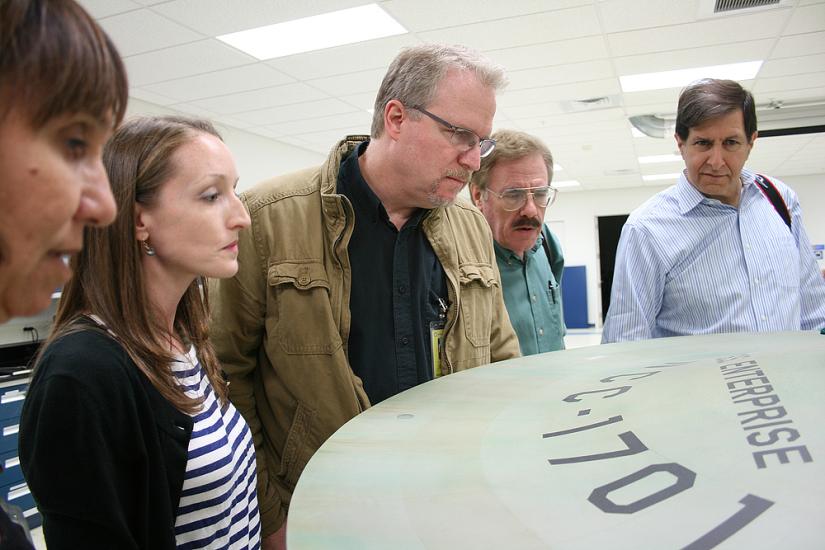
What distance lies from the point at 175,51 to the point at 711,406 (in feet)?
15.5

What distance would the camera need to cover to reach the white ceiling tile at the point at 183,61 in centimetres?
447

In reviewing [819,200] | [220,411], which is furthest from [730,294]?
[819,200]

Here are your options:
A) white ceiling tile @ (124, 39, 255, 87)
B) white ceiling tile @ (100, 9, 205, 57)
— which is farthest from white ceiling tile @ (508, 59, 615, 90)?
white ceiling tile @ (100, 9, 205, 57)

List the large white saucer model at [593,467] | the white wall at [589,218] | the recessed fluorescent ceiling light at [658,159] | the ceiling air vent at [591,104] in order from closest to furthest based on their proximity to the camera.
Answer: the large white saucer model at [593,467] → the ceiling air vent at [591,104] → the recessed fluorescent ceiling light at [658,159] → the white wall at [589,218]

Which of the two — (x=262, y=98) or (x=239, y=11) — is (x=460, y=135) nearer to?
(x=239, y=11)

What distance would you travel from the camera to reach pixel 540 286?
2.08 meters

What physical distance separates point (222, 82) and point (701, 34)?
3.87 m

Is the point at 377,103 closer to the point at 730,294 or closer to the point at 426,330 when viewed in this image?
the point at 426,330

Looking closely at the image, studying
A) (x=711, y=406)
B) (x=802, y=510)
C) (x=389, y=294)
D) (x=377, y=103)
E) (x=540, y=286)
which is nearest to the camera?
(x=802, y=510)

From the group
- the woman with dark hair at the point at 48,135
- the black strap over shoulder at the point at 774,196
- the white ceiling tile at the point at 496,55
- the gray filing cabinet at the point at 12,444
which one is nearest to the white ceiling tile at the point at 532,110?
the white ceiling tile at the point at 496,55

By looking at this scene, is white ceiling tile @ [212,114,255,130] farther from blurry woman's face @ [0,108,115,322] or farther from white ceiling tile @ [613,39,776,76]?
blurry woman's face @ [0,108,115,322]

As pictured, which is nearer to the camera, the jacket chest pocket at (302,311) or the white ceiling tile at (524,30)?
the jacket chest pocket at (302,311)

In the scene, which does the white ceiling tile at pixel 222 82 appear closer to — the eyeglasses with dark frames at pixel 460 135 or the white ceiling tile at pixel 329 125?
the white ceiling tile at pixel 329 125

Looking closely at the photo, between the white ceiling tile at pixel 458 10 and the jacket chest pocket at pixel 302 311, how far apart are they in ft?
9.64
